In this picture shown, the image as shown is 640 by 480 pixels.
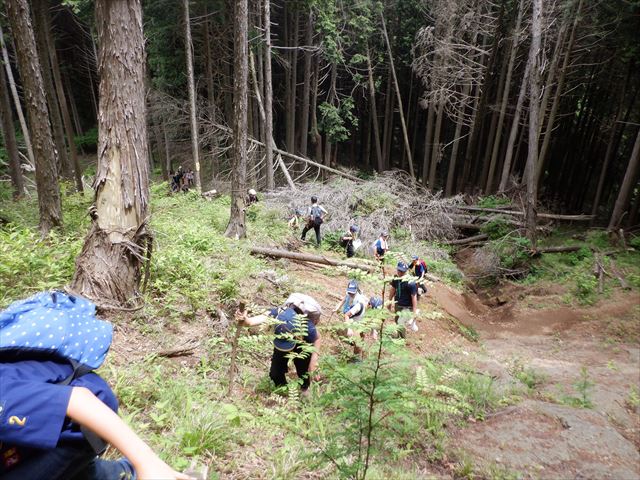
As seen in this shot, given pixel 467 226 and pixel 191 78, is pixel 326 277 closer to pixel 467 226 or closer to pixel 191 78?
pixel 467 226

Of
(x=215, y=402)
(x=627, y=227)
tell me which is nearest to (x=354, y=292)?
(x=215, y=402)

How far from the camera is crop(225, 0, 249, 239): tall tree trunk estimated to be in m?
9.55

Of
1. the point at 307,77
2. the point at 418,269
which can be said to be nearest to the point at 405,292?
the point at 418,269

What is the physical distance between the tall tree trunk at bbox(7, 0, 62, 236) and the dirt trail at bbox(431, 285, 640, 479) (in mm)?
7663

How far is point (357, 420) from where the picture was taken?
102 inches

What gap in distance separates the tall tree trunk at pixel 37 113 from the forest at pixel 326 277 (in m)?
0.03

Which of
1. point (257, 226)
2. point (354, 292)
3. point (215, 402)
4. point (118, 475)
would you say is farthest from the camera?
point (257, 226)

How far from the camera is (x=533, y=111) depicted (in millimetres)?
12320

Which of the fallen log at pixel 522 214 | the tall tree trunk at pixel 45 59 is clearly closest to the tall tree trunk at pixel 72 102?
the tall tree trunk at pixel 45 59

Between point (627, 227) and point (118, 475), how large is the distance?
18151 mm

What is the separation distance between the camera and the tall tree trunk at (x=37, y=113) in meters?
6.33

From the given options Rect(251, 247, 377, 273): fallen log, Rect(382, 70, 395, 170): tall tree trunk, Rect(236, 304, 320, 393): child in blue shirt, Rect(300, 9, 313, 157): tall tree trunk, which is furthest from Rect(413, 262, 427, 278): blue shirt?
Rect(382, 70, 395, 170): tall tree trunk

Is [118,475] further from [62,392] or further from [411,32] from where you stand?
[411,32]

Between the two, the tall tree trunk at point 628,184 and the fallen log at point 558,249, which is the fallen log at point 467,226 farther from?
the tall tree trunk at point 628,184
